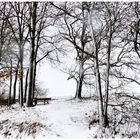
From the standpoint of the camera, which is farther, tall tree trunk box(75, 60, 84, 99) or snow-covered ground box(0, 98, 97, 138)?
tall tree trunk box(75, 60, 84, 99)

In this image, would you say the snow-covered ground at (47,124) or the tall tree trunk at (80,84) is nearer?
the snow-covered ground at (47,124)

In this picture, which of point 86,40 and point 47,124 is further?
point 86,40

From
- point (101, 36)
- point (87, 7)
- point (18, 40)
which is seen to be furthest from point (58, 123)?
point (18, 40)

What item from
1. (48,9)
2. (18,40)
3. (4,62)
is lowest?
(4,62)

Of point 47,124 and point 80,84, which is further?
point 80,84

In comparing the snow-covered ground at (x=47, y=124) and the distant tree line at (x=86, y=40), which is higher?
the distant tree line at (x=86, y=40)

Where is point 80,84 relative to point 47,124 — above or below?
above

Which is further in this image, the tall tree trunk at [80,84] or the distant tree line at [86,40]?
the tall tree trunk at [80,84]

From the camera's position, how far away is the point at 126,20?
13367 mm

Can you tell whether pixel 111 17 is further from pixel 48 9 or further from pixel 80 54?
pixel 80 54

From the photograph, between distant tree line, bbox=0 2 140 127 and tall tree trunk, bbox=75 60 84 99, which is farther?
tall tree trunk, bbox=75 60 84 99

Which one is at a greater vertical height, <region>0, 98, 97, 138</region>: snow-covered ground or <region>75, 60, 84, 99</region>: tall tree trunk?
<region>75, 60, 84, 99</region>: tall tree trunk

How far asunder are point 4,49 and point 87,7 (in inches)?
429

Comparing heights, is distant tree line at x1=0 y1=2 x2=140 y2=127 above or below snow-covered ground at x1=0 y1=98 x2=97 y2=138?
above
